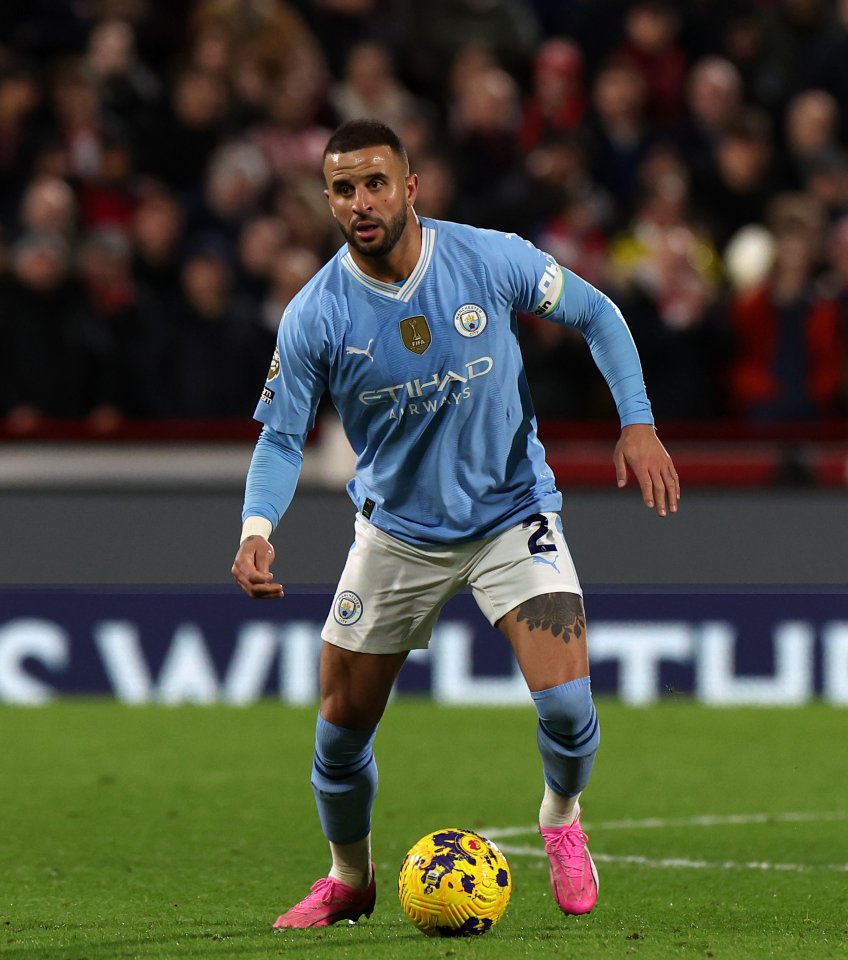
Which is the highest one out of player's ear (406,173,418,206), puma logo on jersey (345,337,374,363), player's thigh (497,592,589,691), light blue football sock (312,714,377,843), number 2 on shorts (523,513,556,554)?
player's ear (406,173,418,206)

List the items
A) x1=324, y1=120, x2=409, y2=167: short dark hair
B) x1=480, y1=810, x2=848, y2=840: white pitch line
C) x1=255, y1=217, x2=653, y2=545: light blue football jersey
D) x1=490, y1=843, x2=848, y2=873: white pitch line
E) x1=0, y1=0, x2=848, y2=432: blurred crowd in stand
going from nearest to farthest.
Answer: x1=324, y1=120, x2=409, y2=167: short dark hair → x1=255, y1=217, x2=653, y2=545: light blue football jersey → x1=490, y1=843, x2=848, y2=873: white pitch line → x1=480, y1=810, x2=848, y2=840: white pitch line → x1=0, y1=0, x2=848, y2=432: blurred crowd in stand

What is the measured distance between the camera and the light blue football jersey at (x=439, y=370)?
230 inches

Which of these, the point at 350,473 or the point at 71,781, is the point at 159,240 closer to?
the point at 350,473

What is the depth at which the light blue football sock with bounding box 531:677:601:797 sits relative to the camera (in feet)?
19.0

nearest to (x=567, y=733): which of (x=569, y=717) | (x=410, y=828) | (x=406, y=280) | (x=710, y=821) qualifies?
(x=569, y=717)

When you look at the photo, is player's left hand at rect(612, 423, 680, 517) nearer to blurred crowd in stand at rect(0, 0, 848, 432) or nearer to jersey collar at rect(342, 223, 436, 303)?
jersey collar at rect(342, 223, 436, 303)

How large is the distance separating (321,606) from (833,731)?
2852 mm

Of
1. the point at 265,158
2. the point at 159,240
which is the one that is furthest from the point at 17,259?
the point at 265,158

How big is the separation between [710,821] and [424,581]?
2.81 metres

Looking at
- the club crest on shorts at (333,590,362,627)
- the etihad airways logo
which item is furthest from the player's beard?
the club crest on shorts at (333,590,362,627)

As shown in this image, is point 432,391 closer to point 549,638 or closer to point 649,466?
point 649,466

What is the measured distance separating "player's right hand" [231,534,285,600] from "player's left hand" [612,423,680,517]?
996 mm

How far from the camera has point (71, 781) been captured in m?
9.22

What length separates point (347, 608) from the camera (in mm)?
5984
